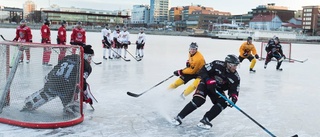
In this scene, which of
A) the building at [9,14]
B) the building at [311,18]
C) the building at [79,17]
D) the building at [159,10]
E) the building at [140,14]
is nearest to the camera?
the building at [311,18]

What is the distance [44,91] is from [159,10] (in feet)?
379

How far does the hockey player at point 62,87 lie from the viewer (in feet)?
10.9

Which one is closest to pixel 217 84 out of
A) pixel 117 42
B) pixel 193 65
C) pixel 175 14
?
pixel 193 65

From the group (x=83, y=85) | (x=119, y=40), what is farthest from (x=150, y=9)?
(x=83, y=85)

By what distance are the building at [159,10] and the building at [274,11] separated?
4015cm

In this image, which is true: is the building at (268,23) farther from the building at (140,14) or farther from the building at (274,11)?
the building at (140,14)

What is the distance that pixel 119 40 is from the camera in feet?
34.6

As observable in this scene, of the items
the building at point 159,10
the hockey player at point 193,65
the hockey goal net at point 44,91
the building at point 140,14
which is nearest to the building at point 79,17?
the building at point 140,14

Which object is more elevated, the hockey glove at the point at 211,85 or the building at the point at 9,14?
the building at the point at 9,14

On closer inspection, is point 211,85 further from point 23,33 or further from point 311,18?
point 311,18

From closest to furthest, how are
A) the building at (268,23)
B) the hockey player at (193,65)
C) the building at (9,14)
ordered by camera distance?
the hockey player at (193,65) < the building at (268,23) < the building at (9,14)

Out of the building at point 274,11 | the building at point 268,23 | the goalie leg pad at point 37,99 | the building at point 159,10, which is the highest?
the building at point 159,10

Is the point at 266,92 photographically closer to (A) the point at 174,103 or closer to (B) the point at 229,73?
(A) the point at 174,103

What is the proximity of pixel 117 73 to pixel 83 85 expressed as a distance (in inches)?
143
